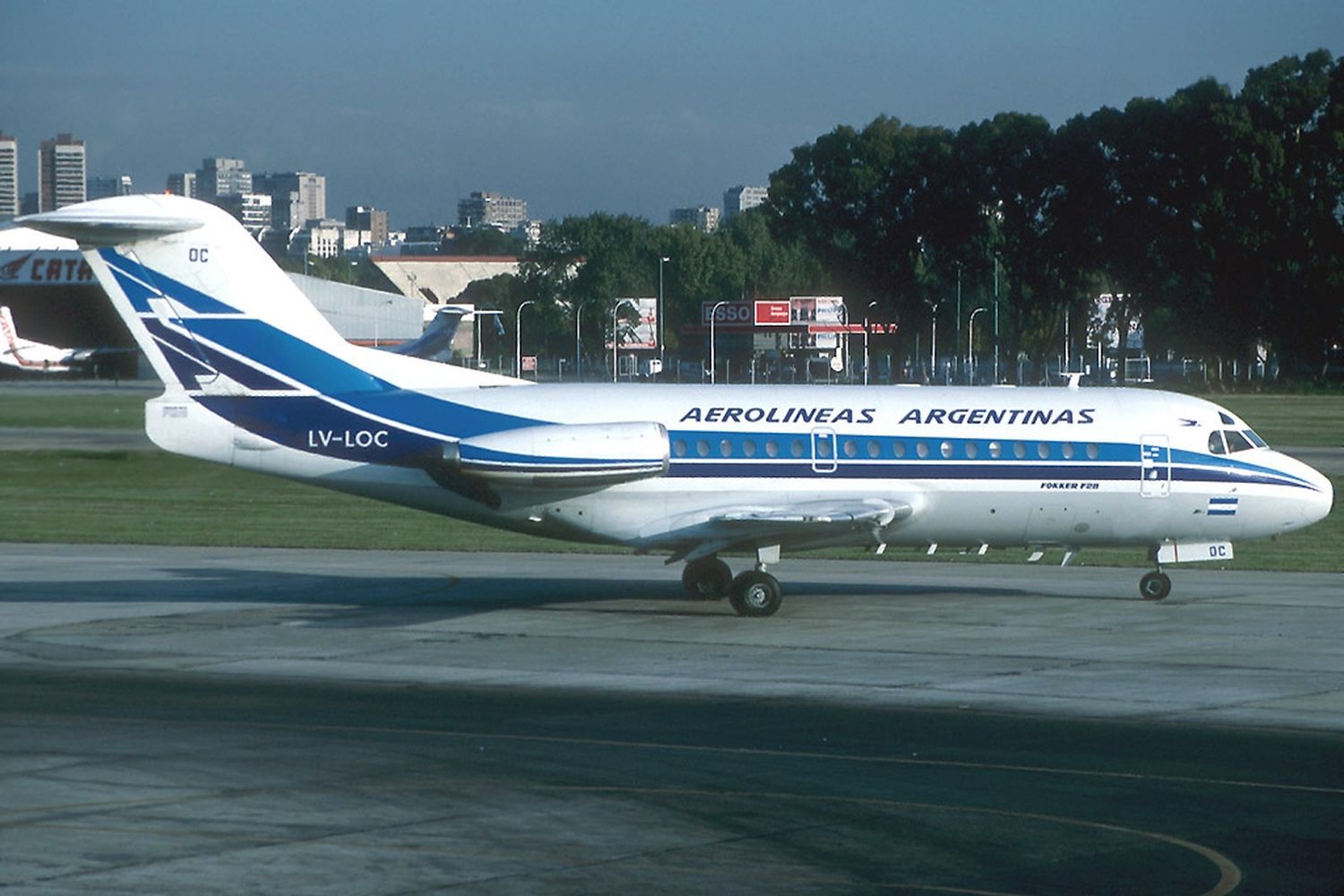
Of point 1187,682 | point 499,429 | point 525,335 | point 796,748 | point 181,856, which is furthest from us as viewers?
point 525,335

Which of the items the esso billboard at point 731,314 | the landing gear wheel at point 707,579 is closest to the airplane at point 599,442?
the landing gear wheel at point 707,579

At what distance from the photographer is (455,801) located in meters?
14.6

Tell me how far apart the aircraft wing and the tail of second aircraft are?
16.3ft

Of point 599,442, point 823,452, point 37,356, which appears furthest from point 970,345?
point 599,442

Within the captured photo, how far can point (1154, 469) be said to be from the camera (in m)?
28.3

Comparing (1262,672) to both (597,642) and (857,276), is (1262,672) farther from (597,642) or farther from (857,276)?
(857,276)

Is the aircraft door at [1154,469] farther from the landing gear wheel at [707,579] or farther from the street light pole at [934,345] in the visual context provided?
the street light pole at [934,345]

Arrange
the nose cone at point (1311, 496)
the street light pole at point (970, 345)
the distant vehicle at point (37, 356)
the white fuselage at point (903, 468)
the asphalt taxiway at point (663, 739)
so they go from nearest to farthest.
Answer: the asphalt taxiway at point (663, 739)
the white fuselage at point (903, 468)
the nose cone at point (1311, 496)
the distant vehicle at point (37, 356)
the street light pole at point (970, 345)

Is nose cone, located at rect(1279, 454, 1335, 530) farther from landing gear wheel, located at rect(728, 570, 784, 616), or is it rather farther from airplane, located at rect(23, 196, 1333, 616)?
landing gear wheel, located at rect(728, 570, 784, 616)

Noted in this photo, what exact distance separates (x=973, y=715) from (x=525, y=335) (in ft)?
440

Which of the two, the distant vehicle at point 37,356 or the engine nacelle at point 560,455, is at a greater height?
the distant vehicle at point 37,356

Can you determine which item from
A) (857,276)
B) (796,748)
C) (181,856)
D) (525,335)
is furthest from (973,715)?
(525,335)

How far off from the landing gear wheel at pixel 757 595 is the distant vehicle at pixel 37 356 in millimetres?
73177

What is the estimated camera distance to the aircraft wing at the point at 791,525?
2633 centimetres
